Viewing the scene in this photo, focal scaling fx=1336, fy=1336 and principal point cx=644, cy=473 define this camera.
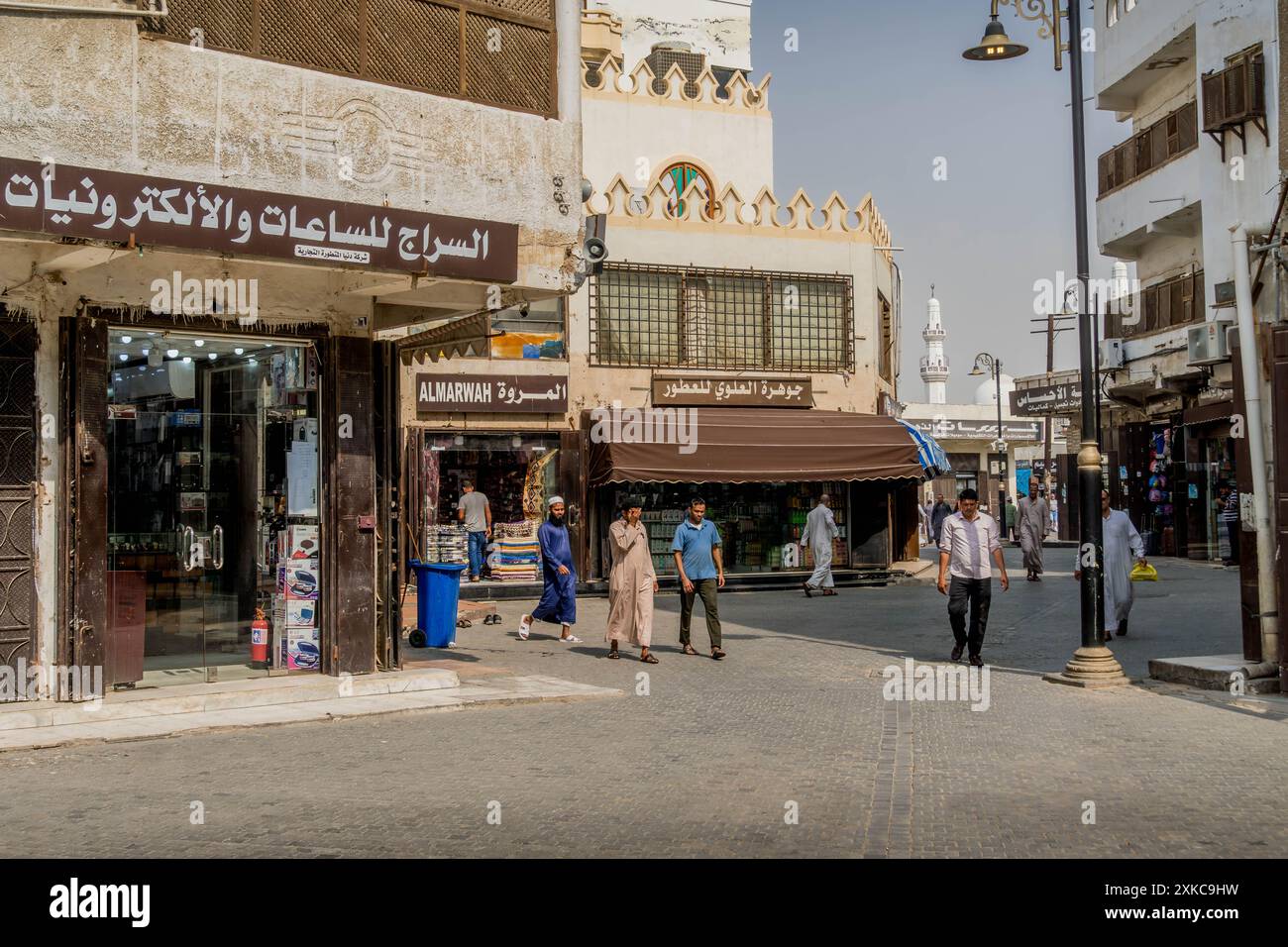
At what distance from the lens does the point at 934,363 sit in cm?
8469

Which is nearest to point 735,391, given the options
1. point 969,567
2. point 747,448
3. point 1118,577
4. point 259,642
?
point 747,448

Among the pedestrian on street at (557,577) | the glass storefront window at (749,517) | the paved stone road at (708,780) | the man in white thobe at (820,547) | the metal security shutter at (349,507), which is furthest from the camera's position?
the glass storefront window at (749,517)

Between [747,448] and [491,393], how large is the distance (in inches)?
191

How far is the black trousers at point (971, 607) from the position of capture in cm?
1381

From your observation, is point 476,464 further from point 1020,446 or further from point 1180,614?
point 1020,446

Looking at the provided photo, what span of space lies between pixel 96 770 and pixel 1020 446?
63.5 meters

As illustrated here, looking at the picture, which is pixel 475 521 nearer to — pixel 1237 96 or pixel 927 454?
pixel 927 454

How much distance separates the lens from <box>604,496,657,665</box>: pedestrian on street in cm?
1470

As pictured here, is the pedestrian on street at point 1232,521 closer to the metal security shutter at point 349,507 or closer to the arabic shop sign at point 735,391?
the arabic shop sign at point 735,391

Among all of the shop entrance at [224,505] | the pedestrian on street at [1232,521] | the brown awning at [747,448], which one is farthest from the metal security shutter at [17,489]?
the pedestrian on street at [1232,521]

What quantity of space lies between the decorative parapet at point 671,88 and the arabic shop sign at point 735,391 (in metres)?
7.81

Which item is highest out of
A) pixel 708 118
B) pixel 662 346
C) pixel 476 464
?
pixel 708 118
